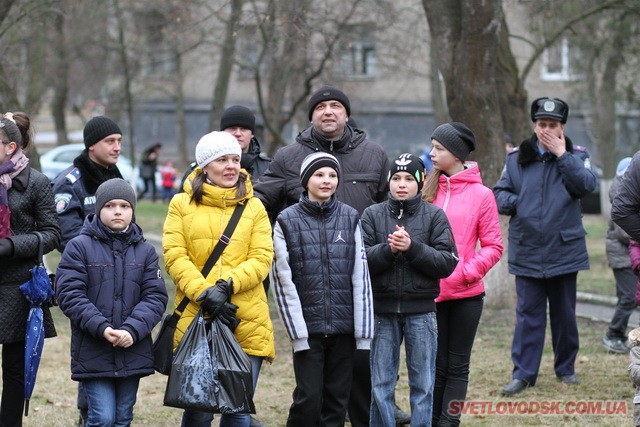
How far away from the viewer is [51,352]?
977 cm

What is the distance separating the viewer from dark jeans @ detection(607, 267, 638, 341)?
9562 mm

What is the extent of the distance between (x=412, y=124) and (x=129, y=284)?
116 ft

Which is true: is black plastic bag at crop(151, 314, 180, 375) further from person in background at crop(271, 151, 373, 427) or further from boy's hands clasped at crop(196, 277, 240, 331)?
person in background at crop(271, 151, 373, 427)

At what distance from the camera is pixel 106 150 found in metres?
6.68

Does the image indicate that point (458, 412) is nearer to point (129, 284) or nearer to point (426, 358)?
point (426, 358)

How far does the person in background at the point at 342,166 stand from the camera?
6.62m

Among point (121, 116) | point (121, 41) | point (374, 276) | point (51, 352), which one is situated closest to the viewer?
point (374, 276)

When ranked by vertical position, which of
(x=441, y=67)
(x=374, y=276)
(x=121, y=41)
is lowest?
(x=374, y=276)

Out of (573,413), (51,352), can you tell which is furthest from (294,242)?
(51,352)

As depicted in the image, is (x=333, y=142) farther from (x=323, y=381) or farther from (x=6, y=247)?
(x=6, y=247)

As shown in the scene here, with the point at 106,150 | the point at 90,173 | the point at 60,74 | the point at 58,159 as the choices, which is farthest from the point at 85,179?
the point at 60,74

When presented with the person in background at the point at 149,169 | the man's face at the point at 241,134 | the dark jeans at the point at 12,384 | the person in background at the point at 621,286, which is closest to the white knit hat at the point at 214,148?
the man's face at the point at 241,134

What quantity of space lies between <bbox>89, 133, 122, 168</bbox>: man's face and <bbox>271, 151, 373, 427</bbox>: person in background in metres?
1.35

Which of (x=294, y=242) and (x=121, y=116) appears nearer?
(x=294, y=242)
